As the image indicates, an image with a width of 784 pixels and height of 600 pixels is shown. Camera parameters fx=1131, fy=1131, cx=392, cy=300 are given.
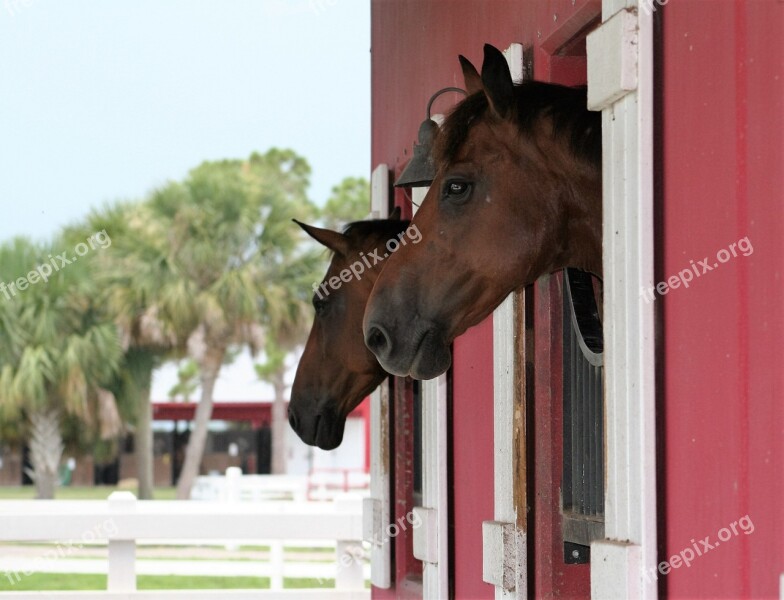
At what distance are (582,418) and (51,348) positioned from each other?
62.8 feet

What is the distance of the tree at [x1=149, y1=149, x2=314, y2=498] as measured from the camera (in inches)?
885

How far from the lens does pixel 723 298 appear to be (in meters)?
2.07

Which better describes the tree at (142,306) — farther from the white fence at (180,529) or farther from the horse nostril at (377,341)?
the horse nostril at (377,341)

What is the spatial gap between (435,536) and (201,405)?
63.7ft

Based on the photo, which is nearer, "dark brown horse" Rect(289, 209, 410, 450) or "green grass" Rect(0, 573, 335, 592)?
"dark brown horse" Rect(289, 209, 410, 450)

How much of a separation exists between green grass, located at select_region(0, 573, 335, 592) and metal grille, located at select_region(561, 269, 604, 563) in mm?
10482

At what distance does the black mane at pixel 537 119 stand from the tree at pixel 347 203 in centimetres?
3008

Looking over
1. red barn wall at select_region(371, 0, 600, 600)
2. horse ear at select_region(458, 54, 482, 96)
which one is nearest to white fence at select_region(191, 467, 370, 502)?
red barn wall at select_region(371, 0, 600, 600)

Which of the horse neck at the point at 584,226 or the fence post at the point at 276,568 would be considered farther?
the fence post at the point at 276,568

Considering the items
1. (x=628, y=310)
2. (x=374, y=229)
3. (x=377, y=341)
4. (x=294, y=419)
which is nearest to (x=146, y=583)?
(x=294, y=419)

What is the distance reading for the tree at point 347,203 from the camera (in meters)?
33.3

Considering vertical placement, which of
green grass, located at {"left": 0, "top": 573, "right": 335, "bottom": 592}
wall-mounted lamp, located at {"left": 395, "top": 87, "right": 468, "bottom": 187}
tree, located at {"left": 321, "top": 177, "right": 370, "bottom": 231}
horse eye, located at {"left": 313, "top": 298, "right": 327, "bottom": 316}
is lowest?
green grass, located at {"left": 0, "top": 573, "right": 335, "bottom": 592}

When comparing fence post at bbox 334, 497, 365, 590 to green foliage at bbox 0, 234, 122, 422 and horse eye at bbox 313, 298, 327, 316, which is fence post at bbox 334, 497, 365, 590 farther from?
green foliage at bbox 0, 234, 122, 422

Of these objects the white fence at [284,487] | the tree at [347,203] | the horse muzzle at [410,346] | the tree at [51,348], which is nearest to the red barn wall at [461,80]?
the horse muzzle at [410,346]
